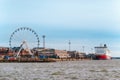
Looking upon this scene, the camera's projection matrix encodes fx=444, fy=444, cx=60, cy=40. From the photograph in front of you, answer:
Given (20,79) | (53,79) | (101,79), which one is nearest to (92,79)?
(101,79)

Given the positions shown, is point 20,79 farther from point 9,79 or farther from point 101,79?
point 101,79

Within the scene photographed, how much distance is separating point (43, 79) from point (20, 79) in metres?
3.42

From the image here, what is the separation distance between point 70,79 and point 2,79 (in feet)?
33.1

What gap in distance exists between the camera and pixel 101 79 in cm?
6588

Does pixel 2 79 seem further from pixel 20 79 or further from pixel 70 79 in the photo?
pixel 70 79

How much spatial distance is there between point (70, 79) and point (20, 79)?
7.44 meters

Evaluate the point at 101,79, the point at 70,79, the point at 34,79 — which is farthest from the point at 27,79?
the point at 101,79

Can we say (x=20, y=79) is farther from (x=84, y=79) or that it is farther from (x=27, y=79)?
(x=84, y=79)

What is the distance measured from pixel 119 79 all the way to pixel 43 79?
11.3 meters

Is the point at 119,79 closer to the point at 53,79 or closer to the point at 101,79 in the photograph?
the point at 101,79

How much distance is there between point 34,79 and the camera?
2564 inches

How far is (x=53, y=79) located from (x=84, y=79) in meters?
4.64

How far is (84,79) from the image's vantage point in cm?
6631

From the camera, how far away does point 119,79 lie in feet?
217
